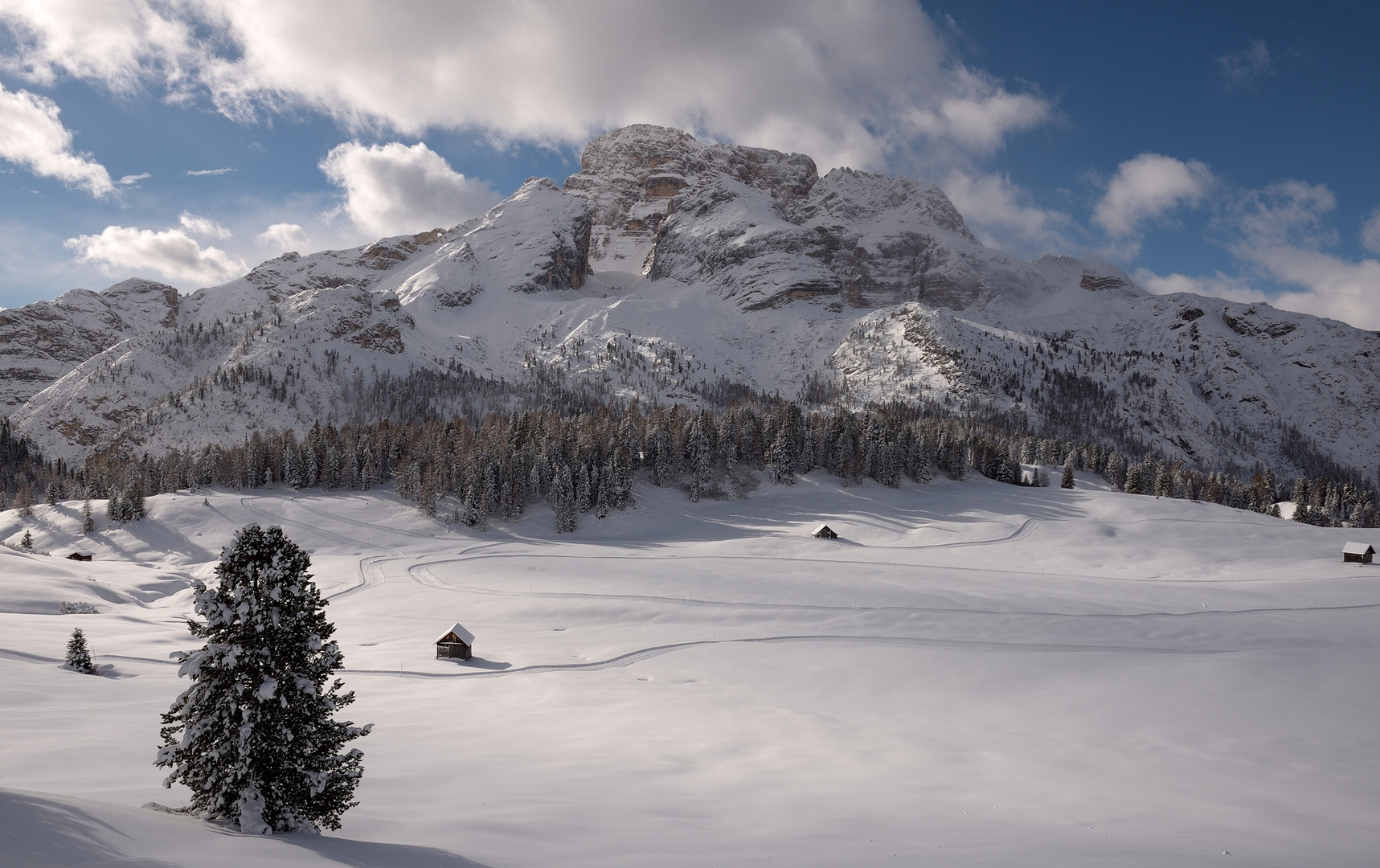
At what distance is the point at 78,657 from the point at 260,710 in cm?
2830

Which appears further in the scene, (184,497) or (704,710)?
(184,497)

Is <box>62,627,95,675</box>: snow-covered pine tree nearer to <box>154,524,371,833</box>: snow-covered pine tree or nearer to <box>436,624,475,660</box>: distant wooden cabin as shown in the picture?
<box>436,624,475,660</box>: distant wooden cabin

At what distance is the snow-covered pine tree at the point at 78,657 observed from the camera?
31406mm

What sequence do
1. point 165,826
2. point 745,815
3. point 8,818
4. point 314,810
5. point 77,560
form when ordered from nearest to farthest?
point 8,818
point 165,826
point 314,810
point 745,815
point 77,560

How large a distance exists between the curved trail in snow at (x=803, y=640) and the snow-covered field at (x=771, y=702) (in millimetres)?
284

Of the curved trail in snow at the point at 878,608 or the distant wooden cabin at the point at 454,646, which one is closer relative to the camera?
the distant wooden cabin at the point at 454,646

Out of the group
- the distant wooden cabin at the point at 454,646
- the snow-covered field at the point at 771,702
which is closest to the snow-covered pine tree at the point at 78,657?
the snow-covered field at the point at 771,702

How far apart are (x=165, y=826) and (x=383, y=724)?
16.4 meters

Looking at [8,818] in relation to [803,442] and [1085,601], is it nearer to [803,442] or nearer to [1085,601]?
[1085,601]

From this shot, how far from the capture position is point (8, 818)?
8.93m

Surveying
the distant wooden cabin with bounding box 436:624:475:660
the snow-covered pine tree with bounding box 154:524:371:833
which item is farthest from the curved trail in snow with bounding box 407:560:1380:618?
the snow-covered pine tree with bounding box 154:524:371:833

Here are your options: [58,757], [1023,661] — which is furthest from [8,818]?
[1023,661]

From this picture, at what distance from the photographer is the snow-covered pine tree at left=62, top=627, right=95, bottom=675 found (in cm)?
3141

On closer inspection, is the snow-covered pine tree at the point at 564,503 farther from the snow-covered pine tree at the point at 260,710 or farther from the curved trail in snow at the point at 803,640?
the snow-covered pine tree at the point at 260,710
